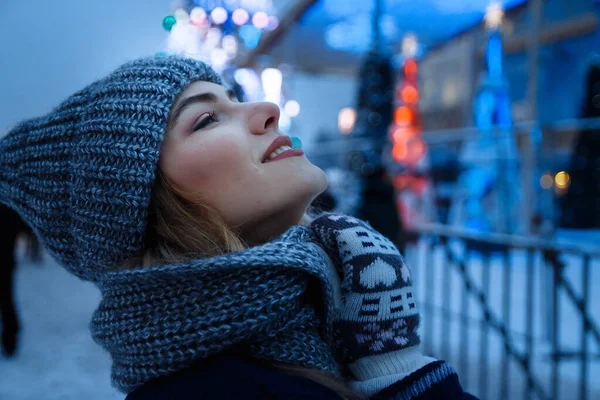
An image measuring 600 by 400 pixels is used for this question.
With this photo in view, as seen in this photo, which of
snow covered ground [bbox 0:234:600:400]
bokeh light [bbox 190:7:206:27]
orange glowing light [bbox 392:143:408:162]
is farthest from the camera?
orange glowing light [bbox 392:143:408:162]

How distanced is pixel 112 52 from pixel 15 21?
122cm

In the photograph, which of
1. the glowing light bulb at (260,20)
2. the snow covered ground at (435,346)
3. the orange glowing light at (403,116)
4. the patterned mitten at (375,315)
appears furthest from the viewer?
the orange glowing light at (403,116)

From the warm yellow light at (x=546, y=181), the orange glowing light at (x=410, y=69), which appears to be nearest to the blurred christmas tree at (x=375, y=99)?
the warm yellow light at (x=546, y=181)

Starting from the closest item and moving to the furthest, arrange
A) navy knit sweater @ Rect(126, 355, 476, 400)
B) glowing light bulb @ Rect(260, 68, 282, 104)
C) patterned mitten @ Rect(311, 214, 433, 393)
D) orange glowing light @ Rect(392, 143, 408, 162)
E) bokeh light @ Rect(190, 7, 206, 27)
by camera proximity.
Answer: navy knit sweater @ Rect(126, 355, 476, 400) → patterned mitten @ Rect(311, 214, 433, 393) → bokeh light @ Rect(190, 7, 206, 27) → orange glowing light @ Rect(392, 143, 408, 162) → glowing light bulb @ Rect(260, 68, 282, 104)

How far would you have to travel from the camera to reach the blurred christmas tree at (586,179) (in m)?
5.09

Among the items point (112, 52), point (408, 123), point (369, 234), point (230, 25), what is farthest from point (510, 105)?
point (369, 234)

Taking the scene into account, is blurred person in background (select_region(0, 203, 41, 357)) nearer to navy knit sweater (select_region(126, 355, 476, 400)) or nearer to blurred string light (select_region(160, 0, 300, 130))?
blurred string light (select_region(160, 0, 300, 130))

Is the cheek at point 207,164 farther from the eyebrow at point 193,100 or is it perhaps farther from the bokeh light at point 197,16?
the bokeh light at point 197,16

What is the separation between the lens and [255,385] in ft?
2.76

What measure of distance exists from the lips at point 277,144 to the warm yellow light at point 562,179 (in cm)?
514

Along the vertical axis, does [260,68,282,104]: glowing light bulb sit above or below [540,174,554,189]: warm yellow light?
above

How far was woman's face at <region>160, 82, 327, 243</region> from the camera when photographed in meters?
1.06

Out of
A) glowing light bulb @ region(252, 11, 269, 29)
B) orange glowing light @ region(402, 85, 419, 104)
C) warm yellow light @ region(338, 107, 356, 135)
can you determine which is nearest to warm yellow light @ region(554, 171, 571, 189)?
orange glowing light @ region(402, 85, 419, 104)

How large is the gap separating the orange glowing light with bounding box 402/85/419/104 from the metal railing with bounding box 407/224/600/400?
4.47 m
